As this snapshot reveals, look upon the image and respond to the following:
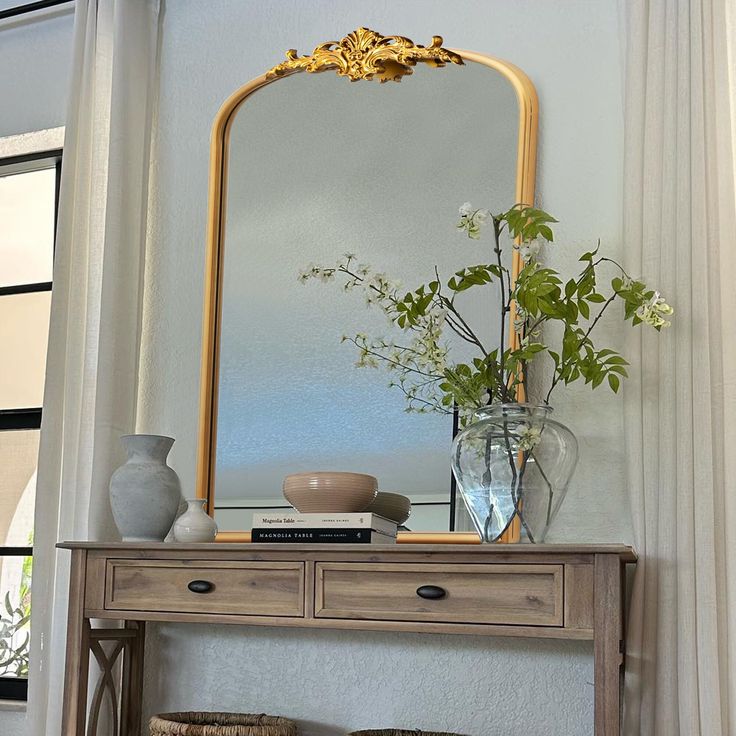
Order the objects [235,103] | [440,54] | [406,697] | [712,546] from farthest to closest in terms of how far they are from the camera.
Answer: [235,103] → [440,54] → [406,697] → [712,546]

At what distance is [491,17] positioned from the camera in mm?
2754

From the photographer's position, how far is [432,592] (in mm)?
2146

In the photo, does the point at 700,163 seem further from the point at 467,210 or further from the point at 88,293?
the point at 88,293

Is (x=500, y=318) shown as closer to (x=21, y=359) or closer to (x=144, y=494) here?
(x=144, y=494)

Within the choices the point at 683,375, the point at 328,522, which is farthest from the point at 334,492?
the point at 683,375

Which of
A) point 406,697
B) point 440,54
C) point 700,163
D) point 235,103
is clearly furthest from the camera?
point 235,103

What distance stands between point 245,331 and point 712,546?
1.33 m

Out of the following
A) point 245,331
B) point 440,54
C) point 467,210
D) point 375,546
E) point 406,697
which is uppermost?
point 440,54

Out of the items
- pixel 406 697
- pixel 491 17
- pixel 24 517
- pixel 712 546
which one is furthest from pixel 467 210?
pixel 24 517

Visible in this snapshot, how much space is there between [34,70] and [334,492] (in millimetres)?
1835

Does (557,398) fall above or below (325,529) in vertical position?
above

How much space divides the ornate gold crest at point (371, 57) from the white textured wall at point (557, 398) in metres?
0.08

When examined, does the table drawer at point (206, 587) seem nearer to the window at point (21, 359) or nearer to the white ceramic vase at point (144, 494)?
the white ceramic vase at point (144, 494)

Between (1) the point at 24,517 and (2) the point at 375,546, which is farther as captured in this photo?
(1) the point at 24,517
